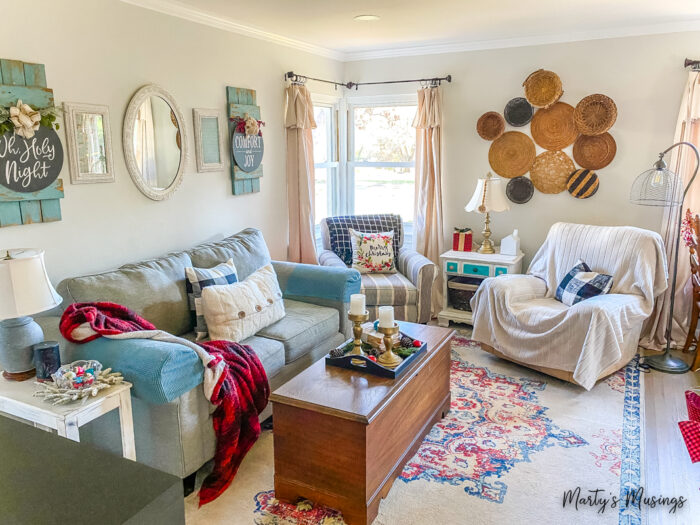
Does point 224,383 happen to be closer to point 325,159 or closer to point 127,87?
point 127,87

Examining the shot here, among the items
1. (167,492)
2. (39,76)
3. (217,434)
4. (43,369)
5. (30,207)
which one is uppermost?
(39,76)

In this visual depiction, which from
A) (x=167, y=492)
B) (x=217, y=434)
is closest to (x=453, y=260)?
(x=217, y=434)

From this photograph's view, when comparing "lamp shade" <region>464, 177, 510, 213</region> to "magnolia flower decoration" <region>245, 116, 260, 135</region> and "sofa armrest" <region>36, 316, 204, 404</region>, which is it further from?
"sofa armrest" <region>36, 316, 204, 404</region>

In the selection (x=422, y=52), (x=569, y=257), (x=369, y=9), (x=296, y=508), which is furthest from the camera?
(x=422, y=52)

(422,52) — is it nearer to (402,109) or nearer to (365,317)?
(402,109)

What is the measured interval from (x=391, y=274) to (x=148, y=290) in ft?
6.93

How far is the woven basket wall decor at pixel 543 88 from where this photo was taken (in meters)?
4.26

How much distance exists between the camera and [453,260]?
446 cm

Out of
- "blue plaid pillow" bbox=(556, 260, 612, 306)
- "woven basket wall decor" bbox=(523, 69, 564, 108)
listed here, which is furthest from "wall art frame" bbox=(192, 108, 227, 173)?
"blue plaid pillow" bbox=(556, 260, 612, 306)

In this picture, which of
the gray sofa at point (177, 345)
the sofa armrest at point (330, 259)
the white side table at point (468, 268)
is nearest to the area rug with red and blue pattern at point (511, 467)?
Result: the gray sofa at point (177, 345)

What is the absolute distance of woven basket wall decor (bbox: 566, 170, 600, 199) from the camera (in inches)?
168

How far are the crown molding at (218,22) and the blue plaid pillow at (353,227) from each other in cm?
146

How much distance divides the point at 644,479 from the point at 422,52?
3.73 metres

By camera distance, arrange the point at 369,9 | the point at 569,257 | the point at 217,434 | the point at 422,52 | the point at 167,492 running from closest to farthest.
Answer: the point at 167,492 < the point at 217,434 < the point at 369,9 < the point at 569,257 < the point at 422,52
